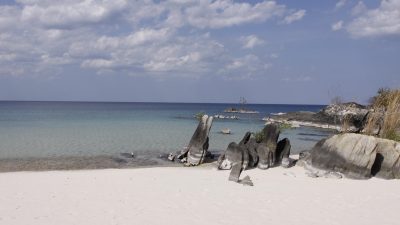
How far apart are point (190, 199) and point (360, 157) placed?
8.05m

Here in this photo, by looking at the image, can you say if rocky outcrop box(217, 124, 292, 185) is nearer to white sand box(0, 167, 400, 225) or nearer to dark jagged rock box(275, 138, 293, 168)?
dark jagged rock box(275, 138, 293, 168)

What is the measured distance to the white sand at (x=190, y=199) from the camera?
10.5 meters

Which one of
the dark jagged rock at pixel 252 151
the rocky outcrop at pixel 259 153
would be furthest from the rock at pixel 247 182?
the dark jagged rock at pixel 252 151

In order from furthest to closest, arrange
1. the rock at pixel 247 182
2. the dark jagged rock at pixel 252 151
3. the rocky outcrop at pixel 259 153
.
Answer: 1. the dark jagged rock at pixel 252 151
2. the rocky outcrop at pixel 259 153
3. the rock at pixel 247 182

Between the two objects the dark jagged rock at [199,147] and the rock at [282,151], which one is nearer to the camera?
the rock at [282,151]

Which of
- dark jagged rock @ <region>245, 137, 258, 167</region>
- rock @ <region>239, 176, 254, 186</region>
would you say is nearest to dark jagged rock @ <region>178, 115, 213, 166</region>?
dark jagged rock @ <region>245, 137, 258, 167</region>

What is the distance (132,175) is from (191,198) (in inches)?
204

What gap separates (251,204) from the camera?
12.0m

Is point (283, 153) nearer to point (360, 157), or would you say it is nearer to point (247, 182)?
point (360, 157)

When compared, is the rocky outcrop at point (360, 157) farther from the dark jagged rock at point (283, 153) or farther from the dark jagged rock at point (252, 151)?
the dark jagged rock at point (252, 151)

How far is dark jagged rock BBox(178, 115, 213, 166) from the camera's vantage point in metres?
22.7

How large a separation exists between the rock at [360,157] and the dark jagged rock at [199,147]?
706 centimetres

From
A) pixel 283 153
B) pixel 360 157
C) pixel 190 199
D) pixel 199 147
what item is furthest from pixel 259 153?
pixel 190 199

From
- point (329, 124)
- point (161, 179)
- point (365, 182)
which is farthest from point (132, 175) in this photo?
point (329, 124)
